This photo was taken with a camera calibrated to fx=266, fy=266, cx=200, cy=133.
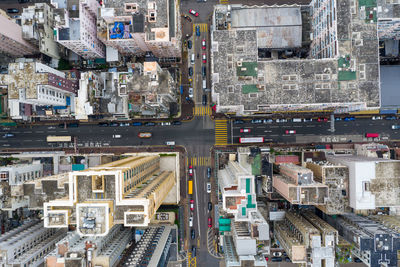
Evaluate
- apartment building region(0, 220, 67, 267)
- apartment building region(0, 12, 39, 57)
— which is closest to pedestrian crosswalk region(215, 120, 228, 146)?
apartment building region(0, 220, 67, 267)

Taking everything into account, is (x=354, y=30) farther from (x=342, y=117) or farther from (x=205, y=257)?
(x=205, y=257)

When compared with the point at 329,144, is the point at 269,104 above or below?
above

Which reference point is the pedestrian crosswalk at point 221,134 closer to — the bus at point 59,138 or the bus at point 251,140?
the bus at point 251,140

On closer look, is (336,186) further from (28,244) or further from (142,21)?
(28,244)

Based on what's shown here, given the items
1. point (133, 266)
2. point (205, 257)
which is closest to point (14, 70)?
point (133, 266)

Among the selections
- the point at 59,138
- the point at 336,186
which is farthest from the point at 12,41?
the point at 336,186

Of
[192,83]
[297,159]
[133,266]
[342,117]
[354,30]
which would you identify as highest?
[354,30]
